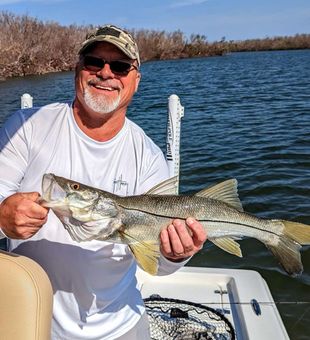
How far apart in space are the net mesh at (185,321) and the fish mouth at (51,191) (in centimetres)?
186

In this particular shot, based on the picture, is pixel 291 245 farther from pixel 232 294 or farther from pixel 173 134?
pixel 173 134

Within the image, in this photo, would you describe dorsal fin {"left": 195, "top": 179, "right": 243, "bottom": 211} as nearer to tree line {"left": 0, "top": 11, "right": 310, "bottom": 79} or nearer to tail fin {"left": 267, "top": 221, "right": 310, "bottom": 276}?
tail fin {"left": 267, "top": 221, "right": 310, "bottom": 276}

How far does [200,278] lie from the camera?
4367 millimetres

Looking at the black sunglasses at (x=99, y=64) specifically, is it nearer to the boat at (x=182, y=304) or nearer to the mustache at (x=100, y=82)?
the mustache at (x=100, y=82)

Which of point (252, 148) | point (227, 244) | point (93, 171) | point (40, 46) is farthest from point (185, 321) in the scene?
point (40, 46)

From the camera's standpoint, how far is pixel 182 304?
396 centimetres

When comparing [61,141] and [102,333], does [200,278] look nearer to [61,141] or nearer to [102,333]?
[102,333]

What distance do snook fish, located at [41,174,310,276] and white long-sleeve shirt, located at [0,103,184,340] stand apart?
0.52 feet

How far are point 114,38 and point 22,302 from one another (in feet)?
4.62

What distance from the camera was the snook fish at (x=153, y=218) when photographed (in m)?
2.33

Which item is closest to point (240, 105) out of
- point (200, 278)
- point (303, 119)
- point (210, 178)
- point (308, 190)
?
point (303, 119)

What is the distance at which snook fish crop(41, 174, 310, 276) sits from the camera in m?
2.33

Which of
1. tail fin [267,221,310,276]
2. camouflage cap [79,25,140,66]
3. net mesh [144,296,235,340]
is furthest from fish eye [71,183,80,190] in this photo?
net mesh [144,296,235,340]

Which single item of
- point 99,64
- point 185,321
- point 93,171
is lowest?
point 185,321
